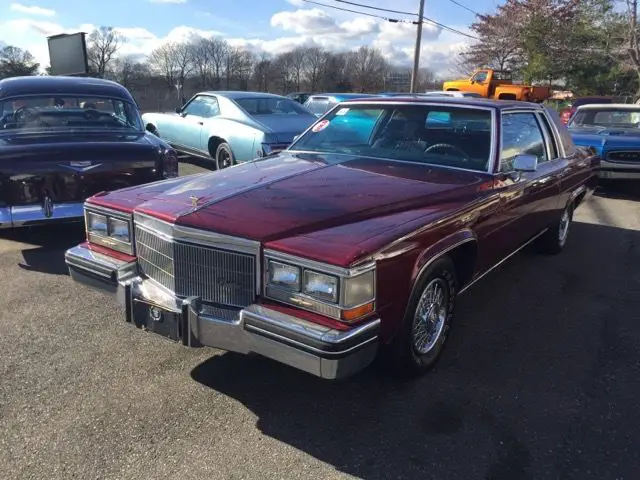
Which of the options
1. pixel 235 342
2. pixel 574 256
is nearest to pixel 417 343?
pixel 235 342

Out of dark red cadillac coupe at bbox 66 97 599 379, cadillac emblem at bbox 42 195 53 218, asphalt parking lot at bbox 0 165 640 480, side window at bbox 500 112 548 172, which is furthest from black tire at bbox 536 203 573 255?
cadillac emblem at bbox 42 195 53 218

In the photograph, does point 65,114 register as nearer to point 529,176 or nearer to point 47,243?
point 47,243

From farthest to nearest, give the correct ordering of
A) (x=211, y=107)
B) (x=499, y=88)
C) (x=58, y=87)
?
1. (x=499, y=88)
2. (x=211, y=107)
3. (x=58, y=87)

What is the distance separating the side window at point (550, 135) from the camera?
499cm

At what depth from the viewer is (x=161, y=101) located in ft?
175

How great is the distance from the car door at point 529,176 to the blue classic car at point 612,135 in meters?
4.00

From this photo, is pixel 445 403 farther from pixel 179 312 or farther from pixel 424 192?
pixel 179 312

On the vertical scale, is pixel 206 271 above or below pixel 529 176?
below

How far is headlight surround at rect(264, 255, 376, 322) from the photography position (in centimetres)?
236

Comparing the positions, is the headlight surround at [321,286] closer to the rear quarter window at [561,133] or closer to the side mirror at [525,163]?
the side mirror at [525,163]

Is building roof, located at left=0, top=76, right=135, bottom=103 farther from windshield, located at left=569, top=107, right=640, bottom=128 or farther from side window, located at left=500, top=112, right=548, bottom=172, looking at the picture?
windshield, located at left=569, top=107, right=640, bottom=128

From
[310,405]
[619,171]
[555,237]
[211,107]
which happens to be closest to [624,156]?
[619,171]

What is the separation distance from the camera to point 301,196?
3074 mm

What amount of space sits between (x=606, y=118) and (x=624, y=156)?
176 cm
